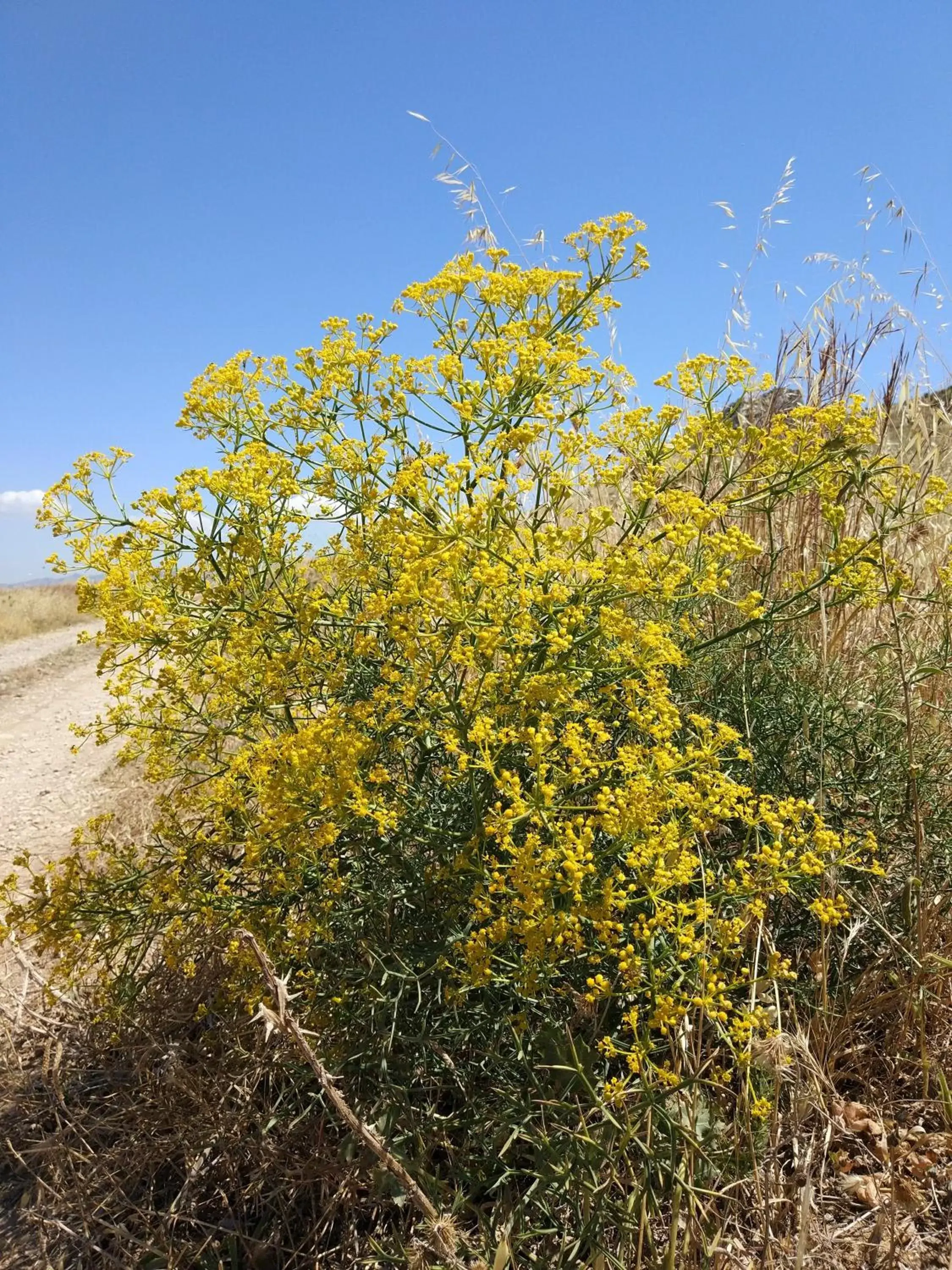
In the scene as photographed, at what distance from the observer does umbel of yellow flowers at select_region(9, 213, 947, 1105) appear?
1781 mm

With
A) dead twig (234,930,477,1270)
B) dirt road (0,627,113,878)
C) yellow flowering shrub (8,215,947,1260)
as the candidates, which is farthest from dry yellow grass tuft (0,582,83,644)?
dead twig (234,930,477,1270)

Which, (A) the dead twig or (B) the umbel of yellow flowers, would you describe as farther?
(B) the umbel of yellow flowers

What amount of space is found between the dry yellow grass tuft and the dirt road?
466cm

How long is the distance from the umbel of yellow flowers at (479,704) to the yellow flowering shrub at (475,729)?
0.01m

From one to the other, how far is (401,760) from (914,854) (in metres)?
1.53

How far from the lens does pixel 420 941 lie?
2.08 meters

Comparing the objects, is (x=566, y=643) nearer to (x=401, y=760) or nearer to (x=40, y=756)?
(x=401, y=760)

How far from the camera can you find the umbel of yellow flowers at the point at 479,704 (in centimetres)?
178

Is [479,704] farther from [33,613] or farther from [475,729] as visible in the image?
[33,613]

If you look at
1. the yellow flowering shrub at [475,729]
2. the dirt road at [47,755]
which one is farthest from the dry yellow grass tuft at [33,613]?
the yellow flowering shrub at [475,729]

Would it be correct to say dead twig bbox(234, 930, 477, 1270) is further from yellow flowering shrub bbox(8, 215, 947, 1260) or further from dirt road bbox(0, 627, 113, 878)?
dirt road bbox(0, 627, 113, 878)

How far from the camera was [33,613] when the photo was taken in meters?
20.0

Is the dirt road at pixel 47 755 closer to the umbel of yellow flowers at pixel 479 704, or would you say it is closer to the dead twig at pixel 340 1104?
the umbel of yellow flowers at pixel 479 704

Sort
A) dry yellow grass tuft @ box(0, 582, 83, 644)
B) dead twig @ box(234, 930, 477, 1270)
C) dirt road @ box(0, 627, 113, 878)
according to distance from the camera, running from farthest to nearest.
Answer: dry yellow grass tuft @ box(0, 582, 83, 644)
dirt road @ box(0, 627, 113, 878)
dead twig @ box(234, 930, 477, 1270)
